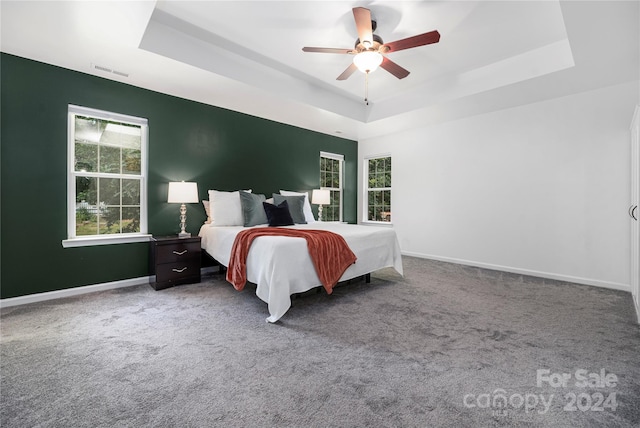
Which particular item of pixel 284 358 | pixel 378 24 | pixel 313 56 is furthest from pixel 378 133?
pixel 284 358

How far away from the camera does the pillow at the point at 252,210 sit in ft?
13.2

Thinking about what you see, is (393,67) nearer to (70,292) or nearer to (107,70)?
(107,70)

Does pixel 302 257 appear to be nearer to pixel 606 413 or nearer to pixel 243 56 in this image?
pixel 606 413

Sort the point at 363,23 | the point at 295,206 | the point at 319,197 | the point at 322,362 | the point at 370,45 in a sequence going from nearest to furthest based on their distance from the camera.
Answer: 1. the point at 322,362
2. the point at 363,23
3. the point at 370,45
4. the point at 295,206
5. the point at 319,197

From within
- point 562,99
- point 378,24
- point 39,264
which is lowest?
point 39,264

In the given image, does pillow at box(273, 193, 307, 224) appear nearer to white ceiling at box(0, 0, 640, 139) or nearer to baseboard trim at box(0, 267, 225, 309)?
white ceiling at box(0, 0, 640, 139)

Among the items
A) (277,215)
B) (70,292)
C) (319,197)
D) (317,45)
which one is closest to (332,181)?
(319,197)

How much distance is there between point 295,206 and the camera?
4.46 meters

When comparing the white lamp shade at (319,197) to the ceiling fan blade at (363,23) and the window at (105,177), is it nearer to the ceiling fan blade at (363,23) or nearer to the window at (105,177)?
the window at (105,177)

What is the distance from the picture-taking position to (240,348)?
2082mm

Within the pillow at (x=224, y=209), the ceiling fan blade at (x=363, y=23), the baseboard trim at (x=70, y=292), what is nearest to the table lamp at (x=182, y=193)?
the pillow at (x=224, y=209)

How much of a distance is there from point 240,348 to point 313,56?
3.34 meters

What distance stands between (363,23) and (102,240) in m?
3.68

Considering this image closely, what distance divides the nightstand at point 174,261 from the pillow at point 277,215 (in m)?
0.98
